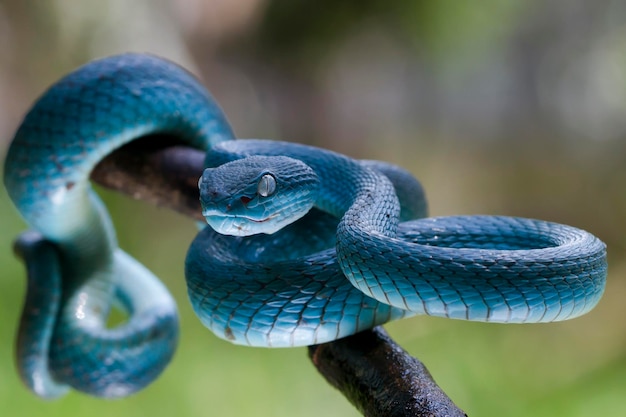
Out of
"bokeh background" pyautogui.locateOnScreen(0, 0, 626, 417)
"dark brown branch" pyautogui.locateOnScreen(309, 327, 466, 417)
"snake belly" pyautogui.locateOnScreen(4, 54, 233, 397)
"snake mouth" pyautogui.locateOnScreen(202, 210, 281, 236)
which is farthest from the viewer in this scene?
"bokeh background" pyautogui.locateOnScreen(0, 0, 626, 417)

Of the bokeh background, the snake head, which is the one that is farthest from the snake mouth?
the bokeh background

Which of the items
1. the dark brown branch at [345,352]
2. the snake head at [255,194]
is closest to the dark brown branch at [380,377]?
the dark brown branch at [345,352]

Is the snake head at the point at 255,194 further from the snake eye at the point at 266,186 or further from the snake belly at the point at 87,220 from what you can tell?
the snake belly at the point at 87,220

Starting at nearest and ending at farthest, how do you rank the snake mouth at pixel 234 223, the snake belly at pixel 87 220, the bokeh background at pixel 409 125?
the snake mouth at pixel 234 223 < the snake belly at pixel 87 220 < the bokeh background at pixel 409 125

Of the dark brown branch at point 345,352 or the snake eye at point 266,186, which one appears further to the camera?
the snake eye at point 266,186

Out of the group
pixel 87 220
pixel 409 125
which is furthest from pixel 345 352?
pixel 409 125

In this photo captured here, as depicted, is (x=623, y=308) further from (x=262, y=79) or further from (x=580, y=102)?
(x=262, y=79)

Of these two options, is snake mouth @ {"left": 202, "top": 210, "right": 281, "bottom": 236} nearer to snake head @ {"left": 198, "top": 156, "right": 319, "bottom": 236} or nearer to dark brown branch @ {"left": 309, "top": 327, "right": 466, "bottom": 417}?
snake head @ {"left": 198, "top": 156, "right": 319, "bottom": 236}
